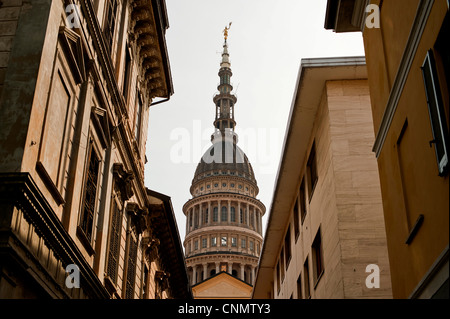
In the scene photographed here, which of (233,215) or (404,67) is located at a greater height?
(233,215)

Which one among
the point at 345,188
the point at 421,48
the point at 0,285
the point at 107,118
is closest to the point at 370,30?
the point at 421,48

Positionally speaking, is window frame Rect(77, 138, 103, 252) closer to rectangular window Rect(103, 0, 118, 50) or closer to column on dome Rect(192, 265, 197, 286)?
rectangular window Rect(103, 0, 118, 50)

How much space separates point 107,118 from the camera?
17.3 metres

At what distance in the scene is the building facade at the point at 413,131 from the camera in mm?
8383

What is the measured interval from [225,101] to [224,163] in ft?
57.5

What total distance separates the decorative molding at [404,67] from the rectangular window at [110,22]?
8.65m

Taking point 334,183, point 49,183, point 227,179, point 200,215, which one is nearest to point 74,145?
point 49,183

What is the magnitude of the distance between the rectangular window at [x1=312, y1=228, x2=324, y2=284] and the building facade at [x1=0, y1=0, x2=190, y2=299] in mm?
6428

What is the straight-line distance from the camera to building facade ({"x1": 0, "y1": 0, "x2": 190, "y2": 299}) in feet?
35.8

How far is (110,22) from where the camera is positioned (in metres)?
18.4
